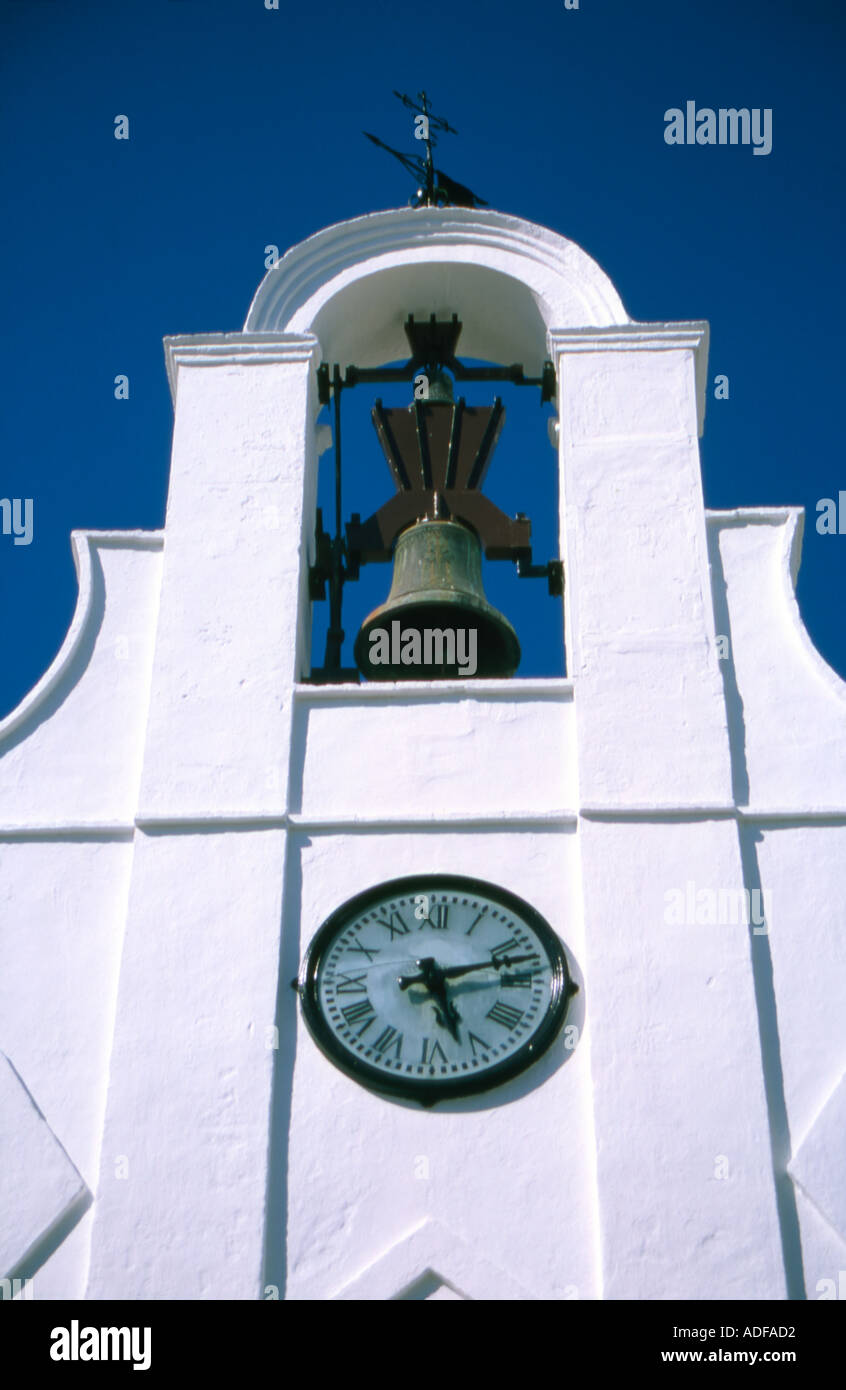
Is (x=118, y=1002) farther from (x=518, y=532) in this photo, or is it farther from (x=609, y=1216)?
(x=518, y=532)

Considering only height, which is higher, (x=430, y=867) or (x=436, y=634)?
(x=436, y=634)

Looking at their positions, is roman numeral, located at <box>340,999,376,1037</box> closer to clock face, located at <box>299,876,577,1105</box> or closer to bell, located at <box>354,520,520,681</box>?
clock face, located at <box>299,876,577,1105</box>

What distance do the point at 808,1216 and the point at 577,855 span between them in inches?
65.7

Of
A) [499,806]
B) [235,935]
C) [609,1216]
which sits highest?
[499,806]

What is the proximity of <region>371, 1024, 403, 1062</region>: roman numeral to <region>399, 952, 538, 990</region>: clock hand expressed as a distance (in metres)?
0.19

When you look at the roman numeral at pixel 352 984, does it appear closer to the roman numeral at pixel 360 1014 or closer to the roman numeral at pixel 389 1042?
the roman numeral at pixel 360 1014

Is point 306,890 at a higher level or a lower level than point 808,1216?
higher

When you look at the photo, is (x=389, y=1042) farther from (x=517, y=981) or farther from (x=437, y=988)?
(x=517, y=981)

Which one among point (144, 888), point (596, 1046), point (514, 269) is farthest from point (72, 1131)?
point (514, 269)

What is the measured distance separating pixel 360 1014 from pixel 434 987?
296 mm

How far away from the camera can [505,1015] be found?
292 inches

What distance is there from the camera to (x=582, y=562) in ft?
28.7

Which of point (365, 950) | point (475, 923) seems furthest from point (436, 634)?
point (365, 950)

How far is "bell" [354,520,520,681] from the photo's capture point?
8.83 metres
